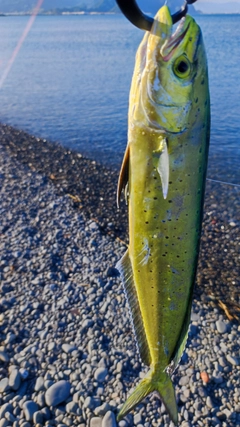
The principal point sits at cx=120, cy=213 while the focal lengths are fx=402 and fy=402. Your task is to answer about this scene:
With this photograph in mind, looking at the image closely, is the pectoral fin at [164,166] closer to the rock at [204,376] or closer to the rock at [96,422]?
the rock at [96,422]

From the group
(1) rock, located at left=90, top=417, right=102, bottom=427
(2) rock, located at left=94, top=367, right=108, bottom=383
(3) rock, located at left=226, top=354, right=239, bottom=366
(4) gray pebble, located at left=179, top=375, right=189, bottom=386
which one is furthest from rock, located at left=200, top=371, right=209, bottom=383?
(1) rock, located at left=90, top=417, right=102, bottom=427

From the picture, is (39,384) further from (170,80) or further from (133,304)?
(170,80)

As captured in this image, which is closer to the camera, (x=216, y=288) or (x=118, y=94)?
(x=216, y=288)

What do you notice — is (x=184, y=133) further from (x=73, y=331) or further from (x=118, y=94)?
(x=118, y=94)

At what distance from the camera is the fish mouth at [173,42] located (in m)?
2.14

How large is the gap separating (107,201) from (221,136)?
7045 mm

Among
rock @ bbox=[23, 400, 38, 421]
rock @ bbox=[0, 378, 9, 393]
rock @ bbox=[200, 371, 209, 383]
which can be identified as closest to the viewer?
rock @ bbox=[23, 400, 38, 421]

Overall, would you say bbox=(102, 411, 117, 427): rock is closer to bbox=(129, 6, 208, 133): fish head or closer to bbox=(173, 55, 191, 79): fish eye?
bbox=(129, 6, 208, 133): fish head

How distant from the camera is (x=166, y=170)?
2170mm

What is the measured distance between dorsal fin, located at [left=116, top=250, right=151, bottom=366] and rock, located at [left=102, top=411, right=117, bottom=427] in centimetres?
168

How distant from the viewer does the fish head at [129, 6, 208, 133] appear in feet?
7.10

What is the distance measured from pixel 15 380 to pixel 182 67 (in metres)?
3.96

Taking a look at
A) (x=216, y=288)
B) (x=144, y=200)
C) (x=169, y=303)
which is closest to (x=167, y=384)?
(x=169, y=303)

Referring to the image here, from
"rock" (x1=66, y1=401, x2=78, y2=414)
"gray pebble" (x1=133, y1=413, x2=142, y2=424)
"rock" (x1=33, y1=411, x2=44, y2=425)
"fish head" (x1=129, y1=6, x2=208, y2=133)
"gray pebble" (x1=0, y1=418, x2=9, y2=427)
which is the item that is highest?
"fish head" (x1=129, y1=6, x2=208, y2=133)
